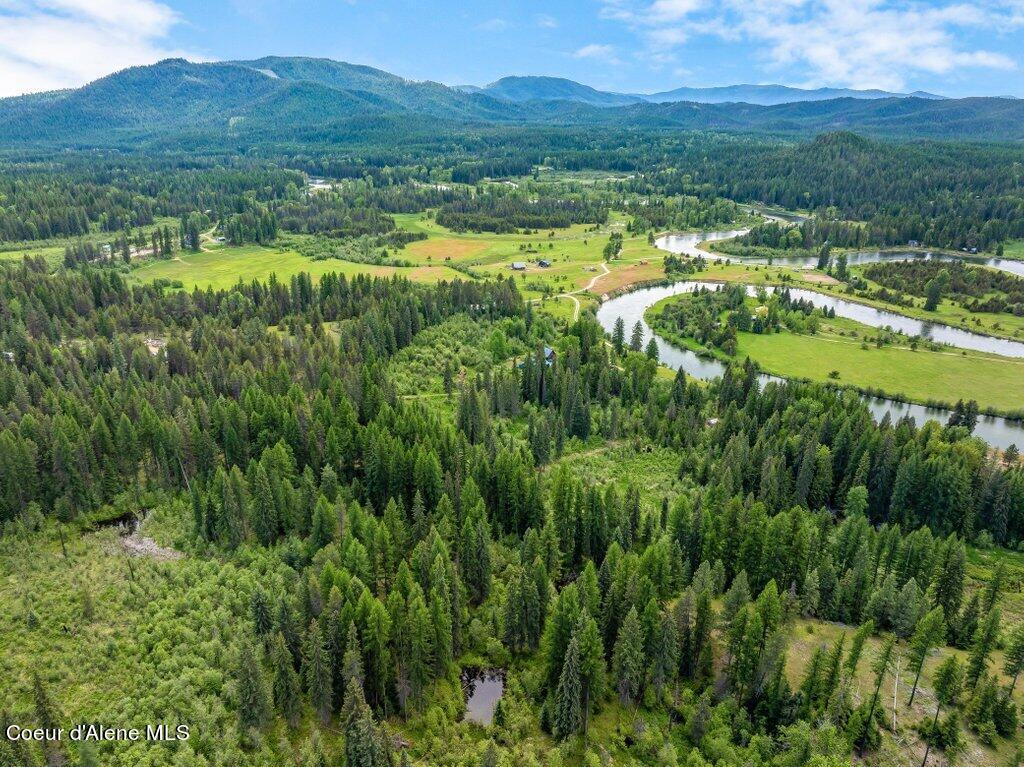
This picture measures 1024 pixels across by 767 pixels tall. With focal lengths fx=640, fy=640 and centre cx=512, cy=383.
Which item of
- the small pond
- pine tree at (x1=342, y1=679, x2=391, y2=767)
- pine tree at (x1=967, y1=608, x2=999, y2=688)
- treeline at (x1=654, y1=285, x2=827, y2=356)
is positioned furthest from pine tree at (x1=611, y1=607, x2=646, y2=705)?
treeline at (x1=654, y1=285, x2=827, y2=356)

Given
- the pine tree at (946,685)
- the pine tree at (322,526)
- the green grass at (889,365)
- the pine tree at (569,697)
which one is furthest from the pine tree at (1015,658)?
→ the green grass at (889,365)

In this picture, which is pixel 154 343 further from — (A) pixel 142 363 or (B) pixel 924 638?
(B) pixel 924 638

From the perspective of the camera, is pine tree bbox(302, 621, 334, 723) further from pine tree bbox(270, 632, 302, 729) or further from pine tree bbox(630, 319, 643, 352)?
pine tree bbox(630, 319, 643, 352)

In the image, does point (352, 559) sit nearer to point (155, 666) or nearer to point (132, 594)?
point (155, 666)

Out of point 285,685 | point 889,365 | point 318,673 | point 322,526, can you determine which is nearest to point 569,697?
point 318,673

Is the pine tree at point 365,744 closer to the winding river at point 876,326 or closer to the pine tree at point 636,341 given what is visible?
the winding river at point 876,326
